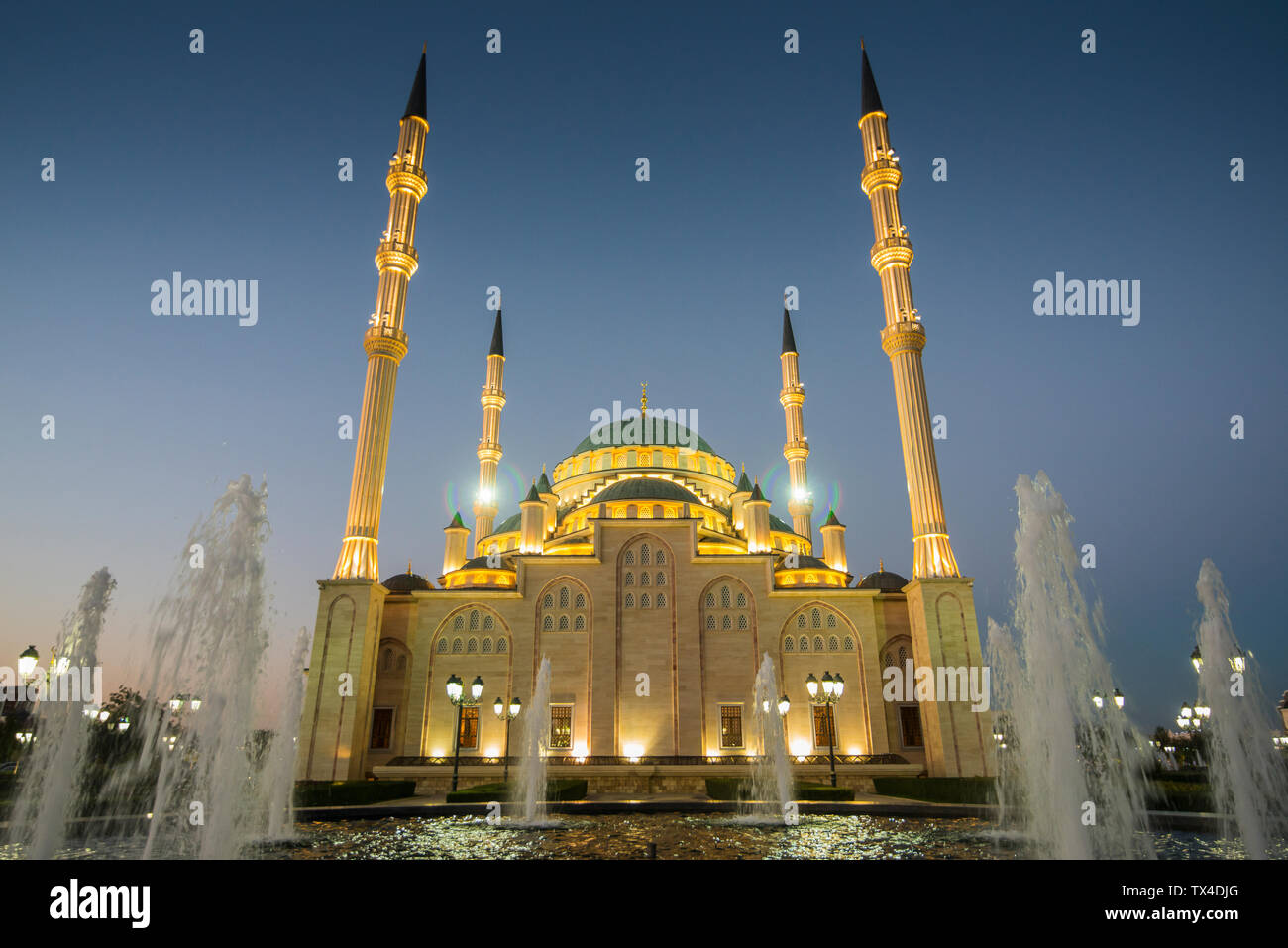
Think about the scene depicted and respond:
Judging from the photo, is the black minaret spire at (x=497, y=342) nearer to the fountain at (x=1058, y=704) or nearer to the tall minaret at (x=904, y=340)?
the tall minaret at (x=904, y=340)

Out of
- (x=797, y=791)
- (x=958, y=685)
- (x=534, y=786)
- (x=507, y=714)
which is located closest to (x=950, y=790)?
(x=797, y=791)

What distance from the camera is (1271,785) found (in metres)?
10.7

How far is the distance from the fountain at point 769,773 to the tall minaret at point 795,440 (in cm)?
1631

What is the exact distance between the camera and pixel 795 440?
145 feet

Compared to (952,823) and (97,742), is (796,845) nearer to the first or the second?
(952,823)

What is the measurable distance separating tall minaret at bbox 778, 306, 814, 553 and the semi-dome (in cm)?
796

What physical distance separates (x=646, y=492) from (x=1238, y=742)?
1097 inches

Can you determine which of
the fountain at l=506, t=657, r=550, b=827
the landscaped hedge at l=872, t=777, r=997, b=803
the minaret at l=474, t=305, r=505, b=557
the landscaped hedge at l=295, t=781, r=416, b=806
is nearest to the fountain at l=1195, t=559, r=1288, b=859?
the landscaped hedge at l=872, t=777, r=997, b=803

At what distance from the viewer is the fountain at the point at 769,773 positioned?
16.7 meters

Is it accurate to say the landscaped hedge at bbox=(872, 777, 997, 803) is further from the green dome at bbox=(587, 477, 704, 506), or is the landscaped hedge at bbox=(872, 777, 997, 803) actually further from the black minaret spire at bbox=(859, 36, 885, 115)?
the black minaret spire at bbox=(859, 36, 885, 115)

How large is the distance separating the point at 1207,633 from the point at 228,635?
15859mm
